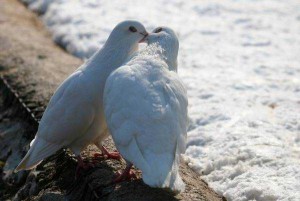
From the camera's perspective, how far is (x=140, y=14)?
12.5 meters

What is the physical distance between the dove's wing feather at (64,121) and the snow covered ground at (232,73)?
56.6 inches

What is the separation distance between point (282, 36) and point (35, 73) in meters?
4.85

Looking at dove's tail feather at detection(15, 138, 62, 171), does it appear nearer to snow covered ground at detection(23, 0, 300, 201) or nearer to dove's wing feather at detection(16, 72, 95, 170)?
dove's wing feather at detection(16, 72, 95, 170)

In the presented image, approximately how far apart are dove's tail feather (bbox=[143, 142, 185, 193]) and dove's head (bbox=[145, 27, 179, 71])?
1290 mm

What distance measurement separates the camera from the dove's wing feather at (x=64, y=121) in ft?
18.4

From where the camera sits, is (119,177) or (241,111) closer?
(119,177)

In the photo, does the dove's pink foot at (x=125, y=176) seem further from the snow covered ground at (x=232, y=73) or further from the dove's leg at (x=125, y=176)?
the snow covered ground at (x=232, y=73)

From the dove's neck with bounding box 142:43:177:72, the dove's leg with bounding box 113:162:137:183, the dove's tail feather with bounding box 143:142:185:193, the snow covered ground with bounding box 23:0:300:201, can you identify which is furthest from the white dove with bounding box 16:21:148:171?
the snow covered ground with bounding box 23:0:300:201

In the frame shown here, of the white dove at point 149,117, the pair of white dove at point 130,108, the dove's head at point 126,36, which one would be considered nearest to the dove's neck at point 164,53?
the pair of white dove at point 130,108

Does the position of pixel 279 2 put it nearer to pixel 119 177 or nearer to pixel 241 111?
pixel 241 111

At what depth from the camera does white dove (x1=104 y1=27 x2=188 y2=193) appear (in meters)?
4.69

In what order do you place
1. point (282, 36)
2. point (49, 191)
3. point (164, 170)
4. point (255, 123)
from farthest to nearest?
point (282, 36) < point (255, 123) < point (49, 191) < point (164, 170)

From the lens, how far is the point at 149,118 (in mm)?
4852

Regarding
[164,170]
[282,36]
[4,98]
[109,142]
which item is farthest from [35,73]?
[282,36]
